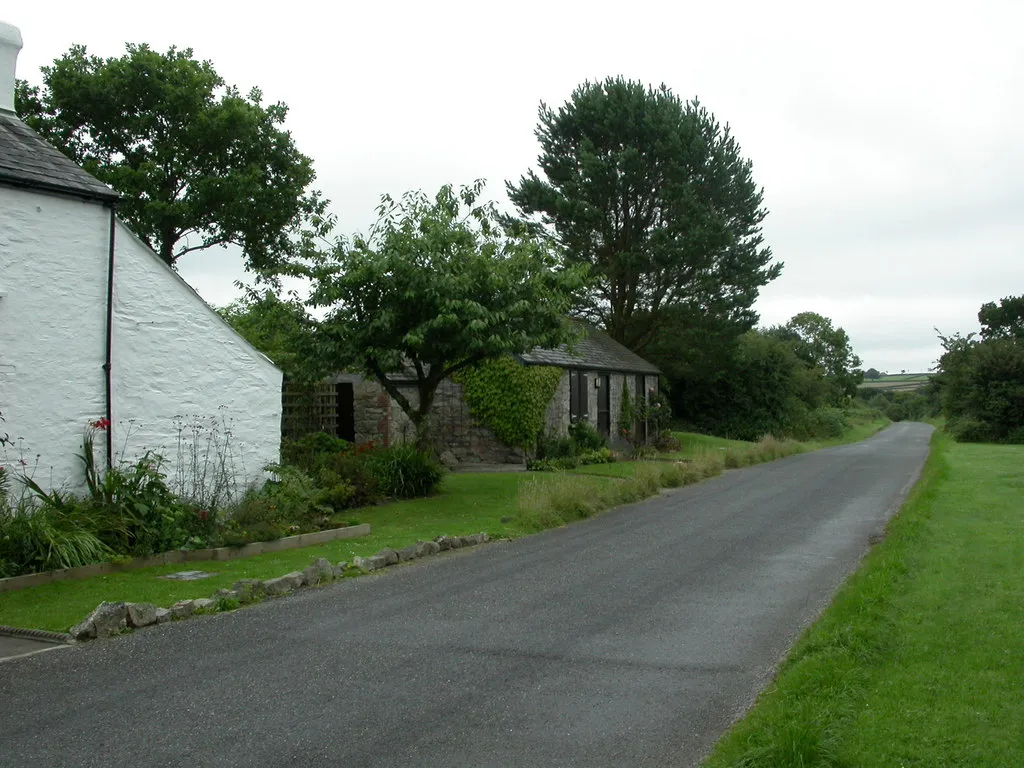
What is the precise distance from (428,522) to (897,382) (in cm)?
14914

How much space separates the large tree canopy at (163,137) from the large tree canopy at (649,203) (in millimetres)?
14885

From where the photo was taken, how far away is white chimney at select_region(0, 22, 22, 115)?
43.9 ft

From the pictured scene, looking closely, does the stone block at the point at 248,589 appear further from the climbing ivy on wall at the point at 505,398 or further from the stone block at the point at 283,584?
the climbing ivy on wall at the point at 505,398

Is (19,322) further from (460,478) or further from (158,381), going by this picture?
(460,478)

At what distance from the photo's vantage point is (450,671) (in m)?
6.83

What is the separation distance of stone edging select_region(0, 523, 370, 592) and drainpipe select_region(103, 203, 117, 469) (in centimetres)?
189

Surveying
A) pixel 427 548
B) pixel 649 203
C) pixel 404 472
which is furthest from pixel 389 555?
pixel 649 203

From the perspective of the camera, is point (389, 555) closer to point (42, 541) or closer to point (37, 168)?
point (42, 541)

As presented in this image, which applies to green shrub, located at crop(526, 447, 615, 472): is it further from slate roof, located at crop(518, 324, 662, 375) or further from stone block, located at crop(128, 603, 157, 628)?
stone block, located at crop(128, 603, 157, 628)

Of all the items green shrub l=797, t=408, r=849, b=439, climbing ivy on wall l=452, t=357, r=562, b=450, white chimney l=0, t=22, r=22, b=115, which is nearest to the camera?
white chimney l=0, t=22, r=22, b=115

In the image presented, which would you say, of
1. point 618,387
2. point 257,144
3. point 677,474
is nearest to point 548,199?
point 618,387

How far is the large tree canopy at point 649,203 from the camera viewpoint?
38781 mm

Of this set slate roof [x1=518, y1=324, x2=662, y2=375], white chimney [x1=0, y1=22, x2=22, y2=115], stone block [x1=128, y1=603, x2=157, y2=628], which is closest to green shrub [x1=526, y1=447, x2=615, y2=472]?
slate roof [x1=518, y1=324, x2=662, y2=375]

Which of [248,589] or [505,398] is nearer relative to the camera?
[248,589]
